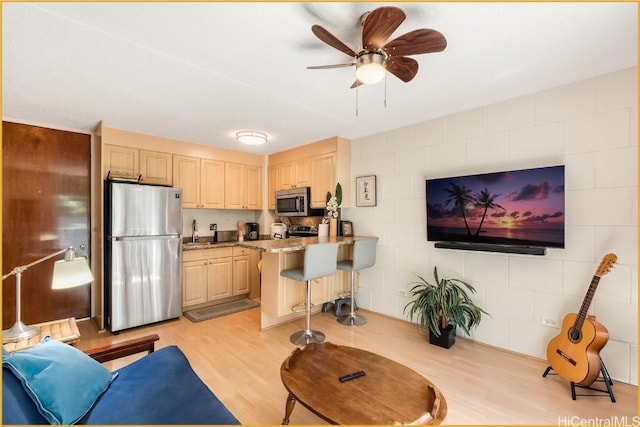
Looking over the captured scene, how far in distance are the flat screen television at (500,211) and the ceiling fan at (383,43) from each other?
1560 mm

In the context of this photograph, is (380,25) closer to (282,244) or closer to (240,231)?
(282,244)

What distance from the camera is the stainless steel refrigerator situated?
3219 mm

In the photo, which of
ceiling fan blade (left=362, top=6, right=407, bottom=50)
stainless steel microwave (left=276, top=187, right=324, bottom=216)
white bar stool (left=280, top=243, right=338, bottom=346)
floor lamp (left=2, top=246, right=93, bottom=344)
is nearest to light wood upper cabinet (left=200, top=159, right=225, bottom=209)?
stainless steel microwave (left=276, top=187, right=324, bottom=216)

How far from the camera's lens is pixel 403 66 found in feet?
6.02

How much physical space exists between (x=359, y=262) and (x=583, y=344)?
2.06 meters

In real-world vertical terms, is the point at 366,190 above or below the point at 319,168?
below

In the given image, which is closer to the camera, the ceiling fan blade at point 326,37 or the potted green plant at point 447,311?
the ceiling fan blade at point 326,37

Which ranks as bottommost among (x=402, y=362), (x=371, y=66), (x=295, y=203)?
(x=402, y=362)

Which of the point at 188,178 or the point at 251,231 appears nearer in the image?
the point at 188,178

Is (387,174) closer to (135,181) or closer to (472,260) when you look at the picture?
(472,260)

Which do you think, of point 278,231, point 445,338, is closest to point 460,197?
point 445,338

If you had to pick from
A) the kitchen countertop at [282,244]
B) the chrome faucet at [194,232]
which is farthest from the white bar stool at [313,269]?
the chrome faucet at [194,232]

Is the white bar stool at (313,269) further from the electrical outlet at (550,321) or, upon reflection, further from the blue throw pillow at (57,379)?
the electrical outlet at (550,321)

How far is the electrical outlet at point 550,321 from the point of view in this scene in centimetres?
248
